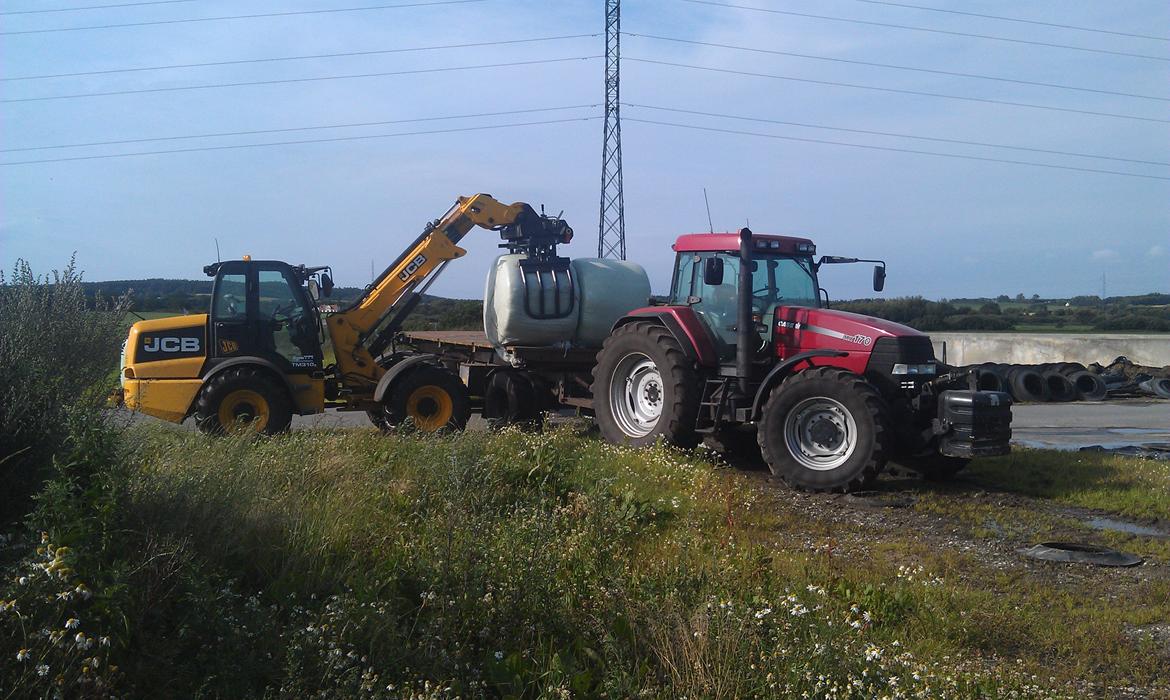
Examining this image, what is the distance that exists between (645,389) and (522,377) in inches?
80.1

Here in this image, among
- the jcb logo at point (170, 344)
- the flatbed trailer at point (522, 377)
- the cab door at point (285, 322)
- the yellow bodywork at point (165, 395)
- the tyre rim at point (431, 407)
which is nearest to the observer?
the yellow bodywork at point (165, 395)

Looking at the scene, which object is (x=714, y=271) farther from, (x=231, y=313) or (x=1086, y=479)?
(x=231, y=313)

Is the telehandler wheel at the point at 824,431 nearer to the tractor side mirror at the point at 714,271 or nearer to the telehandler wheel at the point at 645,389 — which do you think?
the telehandler wheel at the point at 645,389

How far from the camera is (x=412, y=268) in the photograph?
12.6m

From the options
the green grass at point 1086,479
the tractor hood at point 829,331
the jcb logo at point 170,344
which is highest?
the tractor hood at point 829,331

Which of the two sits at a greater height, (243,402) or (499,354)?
(499,354)

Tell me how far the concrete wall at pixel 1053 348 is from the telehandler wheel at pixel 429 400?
52.4ft

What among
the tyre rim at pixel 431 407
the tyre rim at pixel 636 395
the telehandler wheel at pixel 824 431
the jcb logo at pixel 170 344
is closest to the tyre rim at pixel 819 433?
the telehandler wheel at pixel 824 431

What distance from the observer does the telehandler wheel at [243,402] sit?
1031 centimetres

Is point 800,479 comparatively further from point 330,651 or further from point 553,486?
point 330,651

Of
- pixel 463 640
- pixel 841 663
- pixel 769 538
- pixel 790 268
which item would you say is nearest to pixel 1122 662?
pixel 841 663

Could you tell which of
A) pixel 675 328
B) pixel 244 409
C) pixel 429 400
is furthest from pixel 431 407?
pixel 675 328

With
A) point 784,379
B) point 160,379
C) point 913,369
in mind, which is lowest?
point 160,379

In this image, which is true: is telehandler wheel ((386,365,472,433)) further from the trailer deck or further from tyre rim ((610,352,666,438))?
tyre rim ((610,352,666,438))
